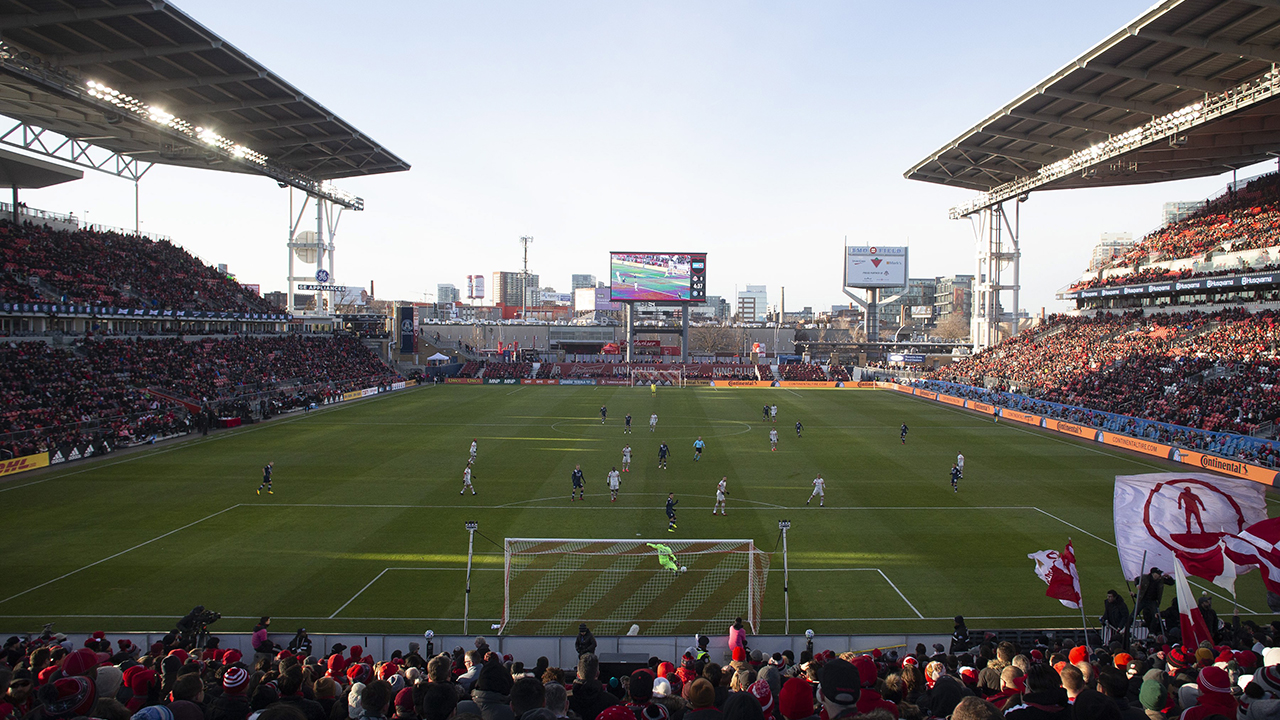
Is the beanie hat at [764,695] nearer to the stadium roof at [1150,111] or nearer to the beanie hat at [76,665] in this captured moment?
the beanie hat at [76,665]

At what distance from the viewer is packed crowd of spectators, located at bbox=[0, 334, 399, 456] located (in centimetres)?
3147

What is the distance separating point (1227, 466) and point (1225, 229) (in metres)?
31.2

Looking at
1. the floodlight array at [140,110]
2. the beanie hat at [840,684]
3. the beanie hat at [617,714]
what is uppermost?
the floodlight array at [140,110]

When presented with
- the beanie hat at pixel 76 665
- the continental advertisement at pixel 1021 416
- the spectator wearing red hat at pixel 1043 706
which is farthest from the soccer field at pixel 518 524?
the spectator wearing red hat at pixel 1043 706

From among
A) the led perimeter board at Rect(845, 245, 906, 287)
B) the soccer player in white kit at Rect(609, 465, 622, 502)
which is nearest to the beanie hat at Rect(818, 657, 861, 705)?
the soccer player in white kit at Rect(609, 465, 622, 502)

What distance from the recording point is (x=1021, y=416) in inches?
1785

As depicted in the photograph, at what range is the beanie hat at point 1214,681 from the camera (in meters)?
5.61

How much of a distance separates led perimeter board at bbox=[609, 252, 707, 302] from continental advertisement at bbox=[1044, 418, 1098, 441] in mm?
44832

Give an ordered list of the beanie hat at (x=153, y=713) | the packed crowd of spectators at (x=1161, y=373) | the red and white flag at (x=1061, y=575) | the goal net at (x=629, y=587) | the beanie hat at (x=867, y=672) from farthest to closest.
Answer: the packed crowd of spectators at (x=1161, y=373) → the goal net at (x=629, y=587) → the red and white flag at (x=1061, y=575) → the beanie hat at (x=867, y=672) → the beanie hat at (x=153, y=713)

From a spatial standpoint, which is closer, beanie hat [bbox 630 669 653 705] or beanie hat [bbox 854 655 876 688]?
beanie hat [bbox 630 669 653 705]

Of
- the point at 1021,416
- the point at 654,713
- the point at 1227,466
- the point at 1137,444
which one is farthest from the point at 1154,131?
the point at 654,713

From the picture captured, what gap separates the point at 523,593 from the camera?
16281 millimetres

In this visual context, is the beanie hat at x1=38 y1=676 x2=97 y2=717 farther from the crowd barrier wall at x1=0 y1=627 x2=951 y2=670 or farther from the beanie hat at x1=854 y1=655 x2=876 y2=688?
the beanie hat at x1=854 y1=655 x2=876 y2=688

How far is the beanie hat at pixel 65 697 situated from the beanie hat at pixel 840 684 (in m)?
6.23
